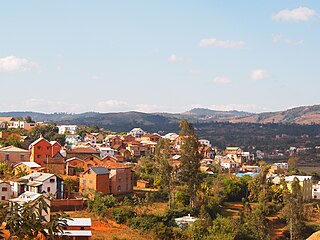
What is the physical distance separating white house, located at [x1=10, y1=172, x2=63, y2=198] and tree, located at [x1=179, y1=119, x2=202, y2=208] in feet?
26.8

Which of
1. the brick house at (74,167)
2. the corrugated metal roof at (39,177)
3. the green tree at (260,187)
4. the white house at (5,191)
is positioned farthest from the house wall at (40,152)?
the green tree at (260,187)

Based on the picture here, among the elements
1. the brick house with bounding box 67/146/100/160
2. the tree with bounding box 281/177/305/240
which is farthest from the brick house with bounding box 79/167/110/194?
the tree with bounding box 281/177/305/240

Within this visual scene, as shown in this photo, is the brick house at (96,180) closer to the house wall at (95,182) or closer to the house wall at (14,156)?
the house wall at (95,182)

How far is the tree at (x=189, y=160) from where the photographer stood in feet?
106

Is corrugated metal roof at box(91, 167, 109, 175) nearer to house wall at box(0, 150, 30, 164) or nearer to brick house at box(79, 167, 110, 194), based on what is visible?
brick house at box(79, 167, 110, 194)

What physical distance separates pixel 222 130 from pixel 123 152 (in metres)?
94.1

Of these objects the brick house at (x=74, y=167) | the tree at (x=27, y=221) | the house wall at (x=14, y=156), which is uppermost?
the tree at (x=27, y=221)

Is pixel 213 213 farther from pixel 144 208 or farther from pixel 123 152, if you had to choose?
pixel 123 152

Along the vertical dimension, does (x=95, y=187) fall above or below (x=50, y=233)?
below

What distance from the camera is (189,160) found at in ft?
106

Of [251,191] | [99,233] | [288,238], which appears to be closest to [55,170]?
[99,233]

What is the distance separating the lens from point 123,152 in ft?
177

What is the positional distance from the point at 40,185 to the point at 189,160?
9.74 meters

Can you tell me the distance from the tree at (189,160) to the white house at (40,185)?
818 cm
